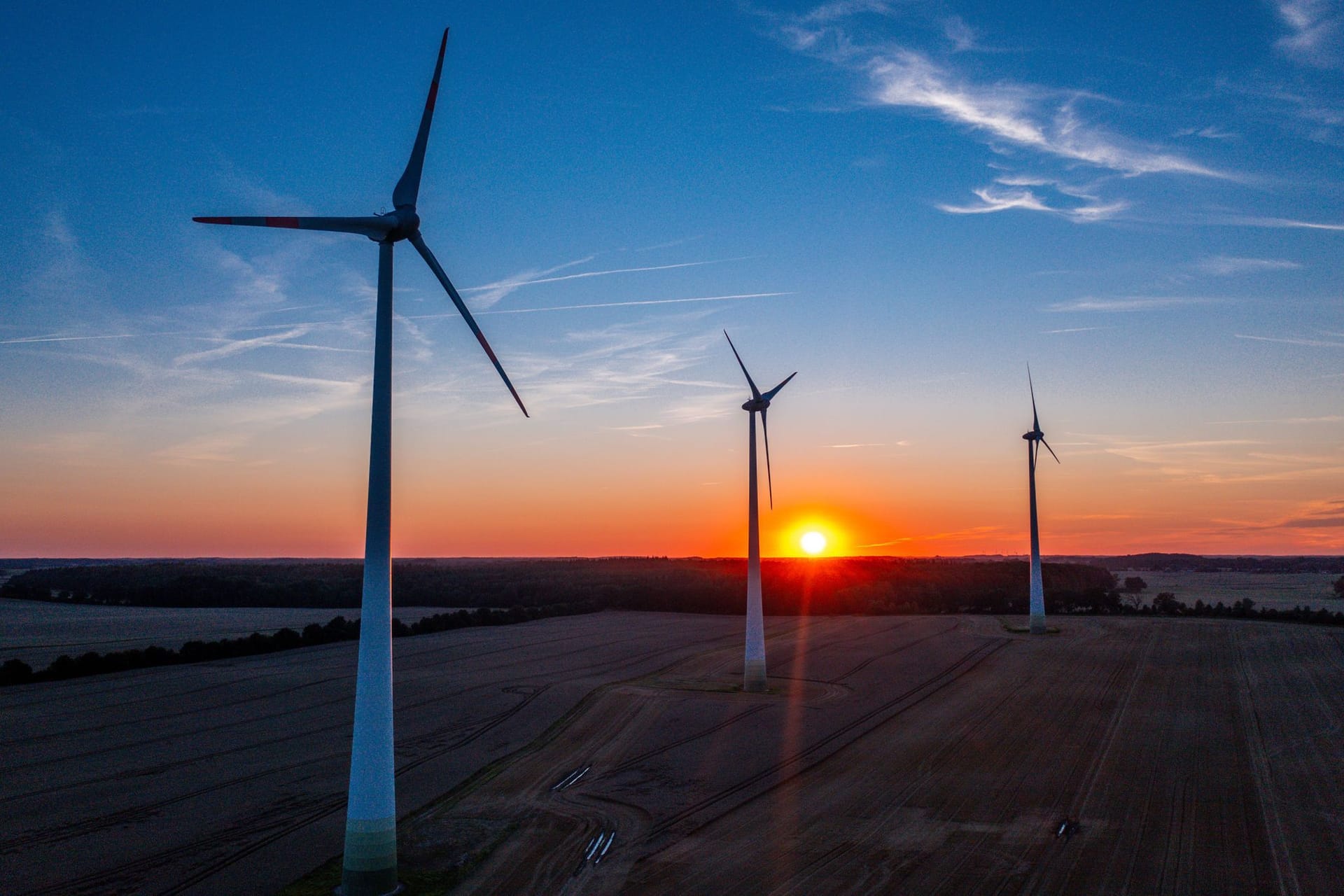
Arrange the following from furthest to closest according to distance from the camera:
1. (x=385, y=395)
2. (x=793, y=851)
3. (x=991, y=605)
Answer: (x=991, y=605) < (x=793, y=851) < (x=385, y=395)

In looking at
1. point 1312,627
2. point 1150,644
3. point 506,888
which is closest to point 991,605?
point 1312,627

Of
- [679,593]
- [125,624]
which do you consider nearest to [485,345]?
[125,624]

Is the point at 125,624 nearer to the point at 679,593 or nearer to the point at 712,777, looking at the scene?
the point at 679,593

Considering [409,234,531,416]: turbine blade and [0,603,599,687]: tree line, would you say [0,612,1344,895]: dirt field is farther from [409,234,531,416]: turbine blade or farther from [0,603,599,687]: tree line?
[409,234,531,416]: turbine blade

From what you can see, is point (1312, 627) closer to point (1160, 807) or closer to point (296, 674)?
point (1160, 807)

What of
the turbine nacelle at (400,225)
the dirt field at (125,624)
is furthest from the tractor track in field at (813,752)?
the dirt field at (125,624)
